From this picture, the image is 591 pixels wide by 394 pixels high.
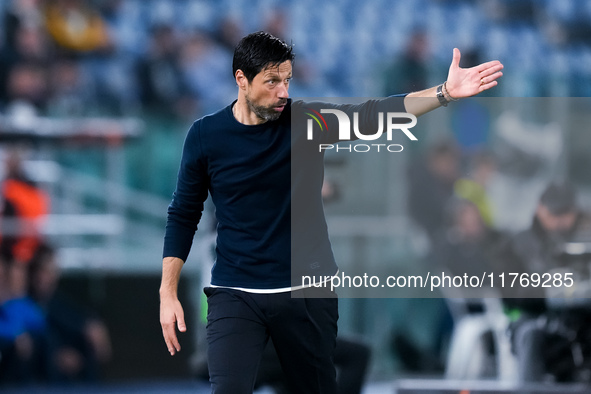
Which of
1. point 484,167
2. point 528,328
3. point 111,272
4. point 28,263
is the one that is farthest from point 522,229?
point 28,263

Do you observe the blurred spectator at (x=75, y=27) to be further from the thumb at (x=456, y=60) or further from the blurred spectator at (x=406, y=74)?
the thumb at (x=456, y=60)

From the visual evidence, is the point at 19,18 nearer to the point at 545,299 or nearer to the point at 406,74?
the point at 406,74

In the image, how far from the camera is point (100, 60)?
8.51 m

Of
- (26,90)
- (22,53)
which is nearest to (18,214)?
(26,90)

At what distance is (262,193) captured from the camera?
3.20 meters

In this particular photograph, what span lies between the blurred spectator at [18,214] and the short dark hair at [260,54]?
14.9ft

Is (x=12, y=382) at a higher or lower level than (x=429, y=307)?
lower

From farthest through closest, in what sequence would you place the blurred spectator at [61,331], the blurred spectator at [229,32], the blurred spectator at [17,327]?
the blurred spectator at [229,32] < the blurred spectator at [61,331] < the blurred spectator at [17,327]

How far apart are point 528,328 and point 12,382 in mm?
4109

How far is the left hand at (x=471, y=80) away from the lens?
315cm

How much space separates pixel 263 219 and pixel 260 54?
1.93 feet

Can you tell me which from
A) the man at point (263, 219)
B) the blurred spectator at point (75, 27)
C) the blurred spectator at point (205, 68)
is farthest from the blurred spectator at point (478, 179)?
the man at point (263, 219)

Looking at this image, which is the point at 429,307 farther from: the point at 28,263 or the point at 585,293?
the point at 28,263

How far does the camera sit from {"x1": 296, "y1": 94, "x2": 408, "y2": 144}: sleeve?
10.7ft
